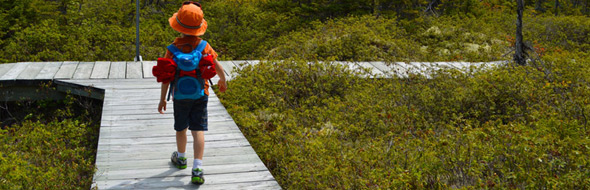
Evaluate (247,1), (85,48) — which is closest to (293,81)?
(85,48)

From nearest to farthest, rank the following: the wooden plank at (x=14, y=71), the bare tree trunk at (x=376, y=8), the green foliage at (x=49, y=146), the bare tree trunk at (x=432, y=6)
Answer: the green foliage at (x=49, y=146) → the wooden plank at (x=14, y=71) → the bare tree trunk at (x=376, y=8) → the bare tree trunk at (x=432, y=6)

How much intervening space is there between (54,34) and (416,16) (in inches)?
442

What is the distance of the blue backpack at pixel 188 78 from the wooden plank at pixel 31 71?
5.09m

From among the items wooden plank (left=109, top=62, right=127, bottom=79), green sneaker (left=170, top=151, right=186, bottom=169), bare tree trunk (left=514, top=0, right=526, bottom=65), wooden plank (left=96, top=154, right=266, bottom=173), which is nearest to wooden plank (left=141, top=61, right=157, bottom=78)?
wooden plank (left=109, top=62, right=127, bottom=79)

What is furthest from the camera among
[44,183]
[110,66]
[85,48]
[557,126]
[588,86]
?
[85,48]

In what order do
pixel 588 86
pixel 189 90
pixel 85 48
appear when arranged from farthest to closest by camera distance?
pixel 85 48, pixel 588 86, pixel 189 90

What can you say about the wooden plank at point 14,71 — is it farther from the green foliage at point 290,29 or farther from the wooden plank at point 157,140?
the wooden plank at point 157,140

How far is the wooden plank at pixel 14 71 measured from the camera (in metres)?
8.16

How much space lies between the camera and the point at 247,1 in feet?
64.3

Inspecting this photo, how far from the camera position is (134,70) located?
9.31 meters

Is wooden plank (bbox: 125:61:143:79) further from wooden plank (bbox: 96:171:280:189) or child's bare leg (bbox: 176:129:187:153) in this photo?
wooden plank (bbox: 96:171:280:189)

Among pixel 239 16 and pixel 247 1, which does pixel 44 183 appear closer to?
pixel 239 16

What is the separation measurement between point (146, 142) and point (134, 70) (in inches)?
164

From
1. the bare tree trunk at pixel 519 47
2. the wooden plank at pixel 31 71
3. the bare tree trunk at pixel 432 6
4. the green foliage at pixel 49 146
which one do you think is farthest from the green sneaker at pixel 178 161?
the bare tree trunk at pixel 432 6
